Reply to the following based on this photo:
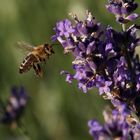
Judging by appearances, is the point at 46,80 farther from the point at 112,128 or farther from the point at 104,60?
the point at 112,128

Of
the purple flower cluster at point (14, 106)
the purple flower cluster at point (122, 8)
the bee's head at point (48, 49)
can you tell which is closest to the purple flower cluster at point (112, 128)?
the purple flower cluster at point (122, 8)

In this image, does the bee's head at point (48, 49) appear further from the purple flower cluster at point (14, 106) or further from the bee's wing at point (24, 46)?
the purple flower cluster at point (14, 106)

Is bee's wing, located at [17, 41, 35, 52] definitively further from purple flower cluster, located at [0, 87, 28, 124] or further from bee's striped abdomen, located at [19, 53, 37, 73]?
purple flower cluster, located at [0, 87, 28, 124]

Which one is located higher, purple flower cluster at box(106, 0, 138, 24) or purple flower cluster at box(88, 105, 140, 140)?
purple flower cluster at box(106, 0, 138, 24)

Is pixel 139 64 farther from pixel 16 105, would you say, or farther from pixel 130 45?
pixel 16 105

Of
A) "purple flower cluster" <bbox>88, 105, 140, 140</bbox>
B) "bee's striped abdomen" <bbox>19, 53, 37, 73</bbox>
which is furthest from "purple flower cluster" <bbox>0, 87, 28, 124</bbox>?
"purple flower cluster" <bbox>88, 105, 140, 140</bbox>

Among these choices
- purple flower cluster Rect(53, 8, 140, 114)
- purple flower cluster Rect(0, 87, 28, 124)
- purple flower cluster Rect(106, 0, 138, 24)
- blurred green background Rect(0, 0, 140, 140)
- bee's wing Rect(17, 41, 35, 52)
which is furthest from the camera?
blurred green background Rect(0, 0, 140, 140)

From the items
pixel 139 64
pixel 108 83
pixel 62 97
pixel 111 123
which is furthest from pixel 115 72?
pixel 62 97
